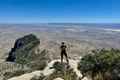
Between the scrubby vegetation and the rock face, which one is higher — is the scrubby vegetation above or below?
above

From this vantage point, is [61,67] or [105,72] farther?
[61,67]

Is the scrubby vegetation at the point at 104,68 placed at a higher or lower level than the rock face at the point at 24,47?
higher

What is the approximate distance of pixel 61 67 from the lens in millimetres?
17984

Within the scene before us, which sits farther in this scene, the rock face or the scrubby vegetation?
the rock face

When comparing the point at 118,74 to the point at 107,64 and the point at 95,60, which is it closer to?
the point at 107,64

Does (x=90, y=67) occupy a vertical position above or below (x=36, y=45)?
above

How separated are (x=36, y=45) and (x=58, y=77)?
62759 mm

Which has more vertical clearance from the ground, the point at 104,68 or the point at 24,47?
the point at 104,68

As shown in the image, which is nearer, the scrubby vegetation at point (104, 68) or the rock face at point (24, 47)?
the scrubby vegetation at point (104, 68)

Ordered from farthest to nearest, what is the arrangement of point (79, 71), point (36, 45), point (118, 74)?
1. point (36, 45)
2. point (79, 71)
3. point (118, 74)

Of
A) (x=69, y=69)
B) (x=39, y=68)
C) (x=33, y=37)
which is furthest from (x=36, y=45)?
(x=69, y=69)

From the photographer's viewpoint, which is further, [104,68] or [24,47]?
[24,47]

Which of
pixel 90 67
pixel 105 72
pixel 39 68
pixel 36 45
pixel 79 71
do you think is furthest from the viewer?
pixel 36 45

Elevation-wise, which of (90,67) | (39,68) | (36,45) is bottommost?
(36,45)
